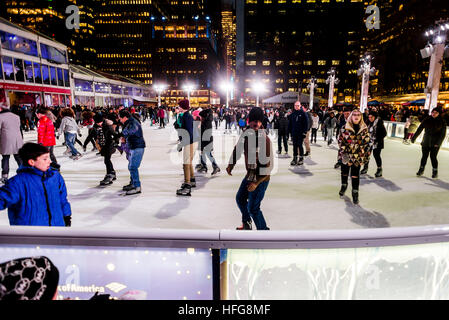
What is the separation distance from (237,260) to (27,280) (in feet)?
3.37

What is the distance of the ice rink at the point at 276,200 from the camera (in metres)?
4.09

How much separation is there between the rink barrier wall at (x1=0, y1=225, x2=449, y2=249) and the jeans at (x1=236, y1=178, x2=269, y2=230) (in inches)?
64.2

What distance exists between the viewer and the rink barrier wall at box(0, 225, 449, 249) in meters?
1.58

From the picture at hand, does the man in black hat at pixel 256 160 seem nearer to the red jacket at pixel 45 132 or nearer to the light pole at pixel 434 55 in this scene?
the red jacket at pixel 45 132

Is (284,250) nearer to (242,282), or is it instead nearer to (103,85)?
(242,282)

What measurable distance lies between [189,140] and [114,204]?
5.76ft

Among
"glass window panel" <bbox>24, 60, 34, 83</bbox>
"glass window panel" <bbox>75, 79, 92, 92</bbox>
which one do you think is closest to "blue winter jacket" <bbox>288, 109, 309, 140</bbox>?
"glass window panel" <bbox>24, 60, 34, 83</bbox>

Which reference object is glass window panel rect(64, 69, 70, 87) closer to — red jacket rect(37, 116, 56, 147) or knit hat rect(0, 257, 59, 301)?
red jacket rect(37, 116, 56, 147)

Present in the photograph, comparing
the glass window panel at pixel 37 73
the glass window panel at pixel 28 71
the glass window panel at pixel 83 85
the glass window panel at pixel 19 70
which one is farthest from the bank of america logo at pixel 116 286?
the glass window panel at pixel 83 85

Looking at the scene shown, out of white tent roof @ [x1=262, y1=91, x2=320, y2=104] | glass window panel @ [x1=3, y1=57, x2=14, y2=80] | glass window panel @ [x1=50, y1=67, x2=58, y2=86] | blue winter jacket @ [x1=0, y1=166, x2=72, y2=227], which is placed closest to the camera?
blue winter jacket @ [x1=0, y1=166, x2=72, y2=227]

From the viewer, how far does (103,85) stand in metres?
45.4

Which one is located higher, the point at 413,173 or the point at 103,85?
the point at 103,85

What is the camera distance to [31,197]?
7.17ft
